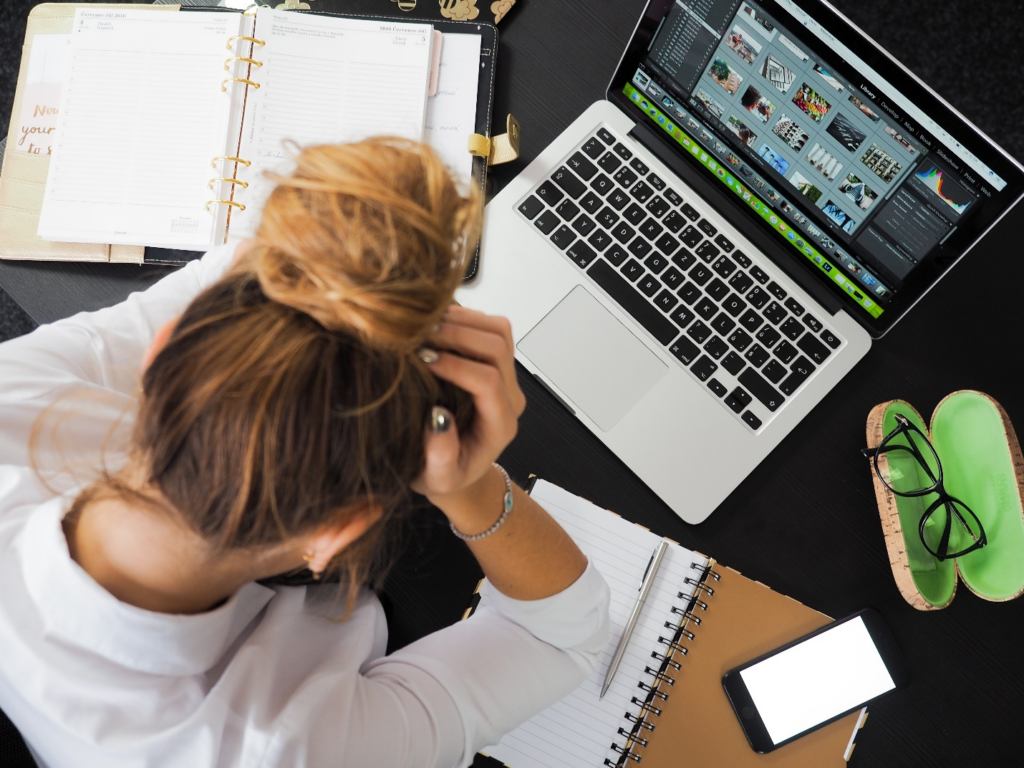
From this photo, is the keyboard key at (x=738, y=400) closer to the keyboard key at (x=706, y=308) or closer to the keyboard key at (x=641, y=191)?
the keyboard key at (x=706, y=308)

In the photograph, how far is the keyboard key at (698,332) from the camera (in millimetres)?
792

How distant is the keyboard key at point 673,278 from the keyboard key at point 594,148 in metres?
0.16

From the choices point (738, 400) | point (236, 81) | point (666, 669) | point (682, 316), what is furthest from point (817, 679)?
point (236, 81)

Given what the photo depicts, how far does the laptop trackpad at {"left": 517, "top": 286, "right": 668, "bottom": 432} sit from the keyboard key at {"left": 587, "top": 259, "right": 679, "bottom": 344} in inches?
0.7

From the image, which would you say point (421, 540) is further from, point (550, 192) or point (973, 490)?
point (973, 490)

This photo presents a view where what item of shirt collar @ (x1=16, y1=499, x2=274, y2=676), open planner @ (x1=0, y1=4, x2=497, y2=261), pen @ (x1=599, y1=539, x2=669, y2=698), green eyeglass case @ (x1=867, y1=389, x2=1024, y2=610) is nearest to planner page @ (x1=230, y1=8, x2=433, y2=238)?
open planner @ (x1=0, y1=4, x2=497, y2=261)

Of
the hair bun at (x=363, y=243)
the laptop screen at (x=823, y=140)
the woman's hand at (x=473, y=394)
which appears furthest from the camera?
the laptop screen at (x=823, y=140)

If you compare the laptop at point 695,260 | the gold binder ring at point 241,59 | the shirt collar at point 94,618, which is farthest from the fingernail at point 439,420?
the gold binder ring at point 241,59

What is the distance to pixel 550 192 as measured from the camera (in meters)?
0.82

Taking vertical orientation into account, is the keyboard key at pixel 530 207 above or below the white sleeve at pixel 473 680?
above

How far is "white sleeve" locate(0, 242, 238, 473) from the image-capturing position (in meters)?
0.63

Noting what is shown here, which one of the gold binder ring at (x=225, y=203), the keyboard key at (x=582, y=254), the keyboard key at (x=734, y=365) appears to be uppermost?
the keyboard key at (x=582, y=254)

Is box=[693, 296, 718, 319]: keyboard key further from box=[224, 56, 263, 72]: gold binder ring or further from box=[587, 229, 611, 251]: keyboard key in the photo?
box=[224, 56, 263, 72]: gold binder ring

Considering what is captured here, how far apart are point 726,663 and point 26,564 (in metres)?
0.65
